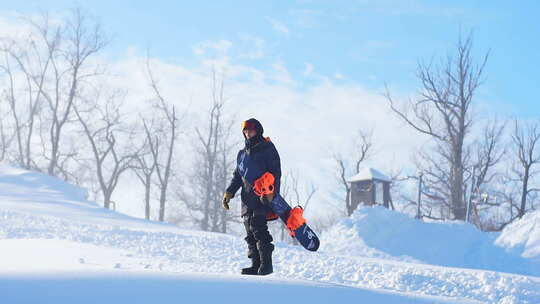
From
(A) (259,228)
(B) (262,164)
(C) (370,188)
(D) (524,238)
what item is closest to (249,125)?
(B) (262,164)

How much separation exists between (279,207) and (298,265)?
6.00 m

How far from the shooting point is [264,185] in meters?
6.31

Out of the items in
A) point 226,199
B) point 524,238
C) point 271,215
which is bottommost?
point 524,238

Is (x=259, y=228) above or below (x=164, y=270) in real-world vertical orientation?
above

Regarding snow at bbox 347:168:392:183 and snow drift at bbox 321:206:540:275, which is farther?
snow at bbox 347:168:392:183

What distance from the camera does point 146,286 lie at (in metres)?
4.36

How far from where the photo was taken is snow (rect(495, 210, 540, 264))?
19.2 meters

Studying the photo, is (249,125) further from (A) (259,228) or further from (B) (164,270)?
(B) (164,270)

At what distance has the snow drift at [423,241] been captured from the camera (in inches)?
785

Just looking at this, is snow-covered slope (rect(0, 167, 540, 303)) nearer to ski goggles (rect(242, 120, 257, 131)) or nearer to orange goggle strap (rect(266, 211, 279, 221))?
orange goggle strap (rect(266, 211, 279, 221))

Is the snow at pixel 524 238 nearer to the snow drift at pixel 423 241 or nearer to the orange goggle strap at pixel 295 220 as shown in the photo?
the snow drift at pixel 423 241

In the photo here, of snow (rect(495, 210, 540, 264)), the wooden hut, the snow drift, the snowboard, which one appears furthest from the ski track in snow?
the wooden hut

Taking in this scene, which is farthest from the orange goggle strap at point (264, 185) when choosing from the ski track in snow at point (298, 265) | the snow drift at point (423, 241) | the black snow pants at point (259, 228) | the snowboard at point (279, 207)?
the snow drift at point (423, 241)

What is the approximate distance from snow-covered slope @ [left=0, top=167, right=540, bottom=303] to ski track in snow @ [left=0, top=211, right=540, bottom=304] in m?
0.02
